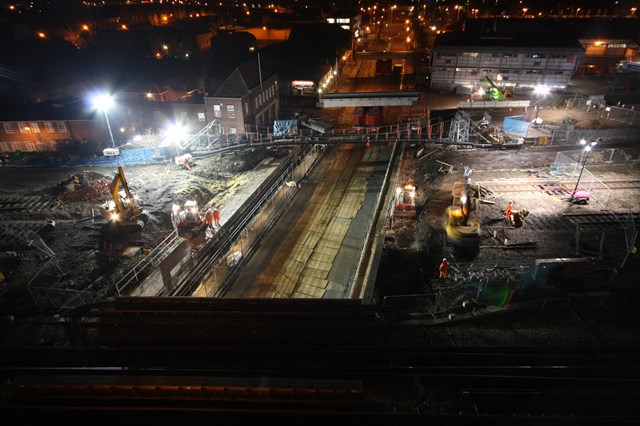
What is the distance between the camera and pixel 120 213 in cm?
2216

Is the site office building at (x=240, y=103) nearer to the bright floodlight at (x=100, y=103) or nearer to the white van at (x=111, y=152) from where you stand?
the white van at (x=111, y=152)

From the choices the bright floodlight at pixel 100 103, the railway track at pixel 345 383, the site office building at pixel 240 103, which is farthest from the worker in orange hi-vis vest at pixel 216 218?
the bright floodlight at pixel 100 103

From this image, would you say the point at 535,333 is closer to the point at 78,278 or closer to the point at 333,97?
the point at 78,278

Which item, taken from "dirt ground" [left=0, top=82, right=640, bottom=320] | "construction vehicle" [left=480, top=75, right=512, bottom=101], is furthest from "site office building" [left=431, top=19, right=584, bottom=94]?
"dirt ground" [left=0, top=82, right=640, bottom=320]

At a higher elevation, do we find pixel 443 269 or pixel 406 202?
pixel 406 202

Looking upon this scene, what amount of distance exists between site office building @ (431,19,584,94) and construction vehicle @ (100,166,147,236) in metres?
35.9

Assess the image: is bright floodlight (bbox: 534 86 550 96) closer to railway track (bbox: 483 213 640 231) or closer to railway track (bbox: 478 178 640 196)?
railway track (bbox: 478 178 640 196)

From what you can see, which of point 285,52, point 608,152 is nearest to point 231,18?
point 285,52

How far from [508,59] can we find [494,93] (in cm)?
661

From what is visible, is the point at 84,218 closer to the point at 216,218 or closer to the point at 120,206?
the point at 120,206

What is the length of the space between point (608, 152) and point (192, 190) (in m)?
30.4

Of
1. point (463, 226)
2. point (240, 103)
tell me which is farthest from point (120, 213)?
point (463, 226)

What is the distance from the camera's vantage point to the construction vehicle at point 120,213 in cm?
2166

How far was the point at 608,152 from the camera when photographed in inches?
1005
